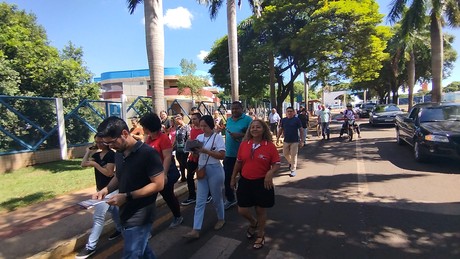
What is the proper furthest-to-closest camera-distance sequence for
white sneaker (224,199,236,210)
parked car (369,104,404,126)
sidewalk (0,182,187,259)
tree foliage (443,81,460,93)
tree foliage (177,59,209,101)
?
tree foliage (443,81,460,93) < tree foliage (177,59,209,101) < parked car (369,104,404,126) < white sneaker (224,199,236,210) < sidewalk (0,182,187,259)

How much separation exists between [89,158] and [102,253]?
1.29m

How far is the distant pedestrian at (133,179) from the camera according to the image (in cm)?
238

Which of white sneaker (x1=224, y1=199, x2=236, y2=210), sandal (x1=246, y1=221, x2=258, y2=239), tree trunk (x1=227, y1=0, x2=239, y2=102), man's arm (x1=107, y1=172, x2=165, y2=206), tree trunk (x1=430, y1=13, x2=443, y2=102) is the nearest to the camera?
man's arm (x1=107, y1=172, x2=165, y2=206)

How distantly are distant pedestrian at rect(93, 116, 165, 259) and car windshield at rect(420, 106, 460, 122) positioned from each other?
9.04 meters

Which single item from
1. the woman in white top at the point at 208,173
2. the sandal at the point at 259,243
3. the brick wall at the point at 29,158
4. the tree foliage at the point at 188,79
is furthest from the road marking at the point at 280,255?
the tree foliage at the point at 188,79

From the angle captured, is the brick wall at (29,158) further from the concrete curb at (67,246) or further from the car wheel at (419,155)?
the car wheel at (419,155)

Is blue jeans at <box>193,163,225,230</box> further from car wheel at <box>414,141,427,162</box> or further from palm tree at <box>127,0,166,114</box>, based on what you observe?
car wheel at <box>414,141,427,162</box>

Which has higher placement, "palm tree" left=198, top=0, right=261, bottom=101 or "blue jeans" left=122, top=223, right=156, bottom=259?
"palm tree" left=198, top=0, right=261, bottom=101

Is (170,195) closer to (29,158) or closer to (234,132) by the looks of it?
(234,132)

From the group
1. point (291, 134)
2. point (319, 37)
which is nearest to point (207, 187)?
point (291, 134)

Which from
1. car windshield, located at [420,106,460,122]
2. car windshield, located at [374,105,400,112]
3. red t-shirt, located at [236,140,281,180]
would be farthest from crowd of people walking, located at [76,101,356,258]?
car windshield, located at [374,105,400,112]

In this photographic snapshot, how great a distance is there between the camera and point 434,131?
24.9 ft

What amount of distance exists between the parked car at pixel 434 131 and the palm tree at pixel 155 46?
728cm

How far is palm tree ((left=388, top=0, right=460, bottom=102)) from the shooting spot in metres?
14.9
